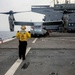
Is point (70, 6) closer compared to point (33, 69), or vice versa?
point (33, 69)

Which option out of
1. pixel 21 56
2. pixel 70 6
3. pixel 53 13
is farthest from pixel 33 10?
pixel 21 56

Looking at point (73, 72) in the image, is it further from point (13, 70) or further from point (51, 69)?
point (13, 70)

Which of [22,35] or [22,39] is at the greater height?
[22,35]

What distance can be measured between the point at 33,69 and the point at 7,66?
146 centimetres

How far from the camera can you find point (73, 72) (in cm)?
1098

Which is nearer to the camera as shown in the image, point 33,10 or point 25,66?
point 25,66

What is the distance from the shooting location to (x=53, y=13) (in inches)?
3147

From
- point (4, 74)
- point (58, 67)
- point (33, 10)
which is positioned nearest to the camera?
point (4, 74)

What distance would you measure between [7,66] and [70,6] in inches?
2904

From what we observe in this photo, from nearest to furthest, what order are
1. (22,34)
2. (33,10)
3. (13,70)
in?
(13,70) → (22,34) → (33,10)

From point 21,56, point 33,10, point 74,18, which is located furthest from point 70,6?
point 21,56

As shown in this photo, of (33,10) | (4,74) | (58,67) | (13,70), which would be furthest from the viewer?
(33,10)

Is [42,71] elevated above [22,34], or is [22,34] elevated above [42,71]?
[22,34]

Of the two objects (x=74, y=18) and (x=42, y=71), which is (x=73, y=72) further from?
(x=74, y=18)
